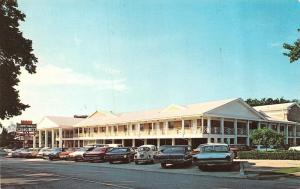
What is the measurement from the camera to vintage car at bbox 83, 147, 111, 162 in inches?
1491

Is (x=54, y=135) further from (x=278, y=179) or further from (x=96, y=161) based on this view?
(x=278, y=179)

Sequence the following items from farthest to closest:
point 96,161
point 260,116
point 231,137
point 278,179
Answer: point 260,116 → point 231,137 → point 96,161 → point 278,179

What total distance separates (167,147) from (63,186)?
13178mm

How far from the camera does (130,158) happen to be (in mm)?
34875

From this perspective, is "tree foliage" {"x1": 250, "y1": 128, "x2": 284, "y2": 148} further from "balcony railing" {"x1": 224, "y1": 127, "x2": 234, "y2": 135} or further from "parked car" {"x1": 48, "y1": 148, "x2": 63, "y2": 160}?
"parked car" {"x1": 48, "y1": 148, "x2": 63, "y2": 160}

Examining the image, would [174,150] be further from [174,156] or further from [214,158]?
[214,158]

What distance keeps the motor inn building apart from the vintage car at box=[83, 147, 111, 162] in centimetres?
1458

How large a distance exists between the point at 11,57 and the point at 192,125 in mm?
30559

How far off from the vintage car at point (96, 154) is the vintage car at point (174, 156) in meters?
11.7

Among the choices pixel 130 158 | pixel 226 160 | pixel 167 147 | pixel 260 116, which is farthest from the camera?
pixel 260 116

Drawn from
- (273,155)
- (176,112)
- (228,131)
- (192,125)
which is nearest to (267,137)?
(273,155)

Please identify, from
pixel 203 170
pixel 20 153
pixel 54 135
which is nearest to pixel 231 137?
pixel 20 153

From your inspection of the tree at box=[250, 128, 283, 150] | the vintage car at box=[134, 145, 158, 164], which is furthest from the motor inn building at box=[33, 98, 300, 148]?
the vintage car at box=[134, 145, 158, 164]

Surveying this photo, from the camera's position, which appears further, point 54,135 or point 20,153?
point 54,135
